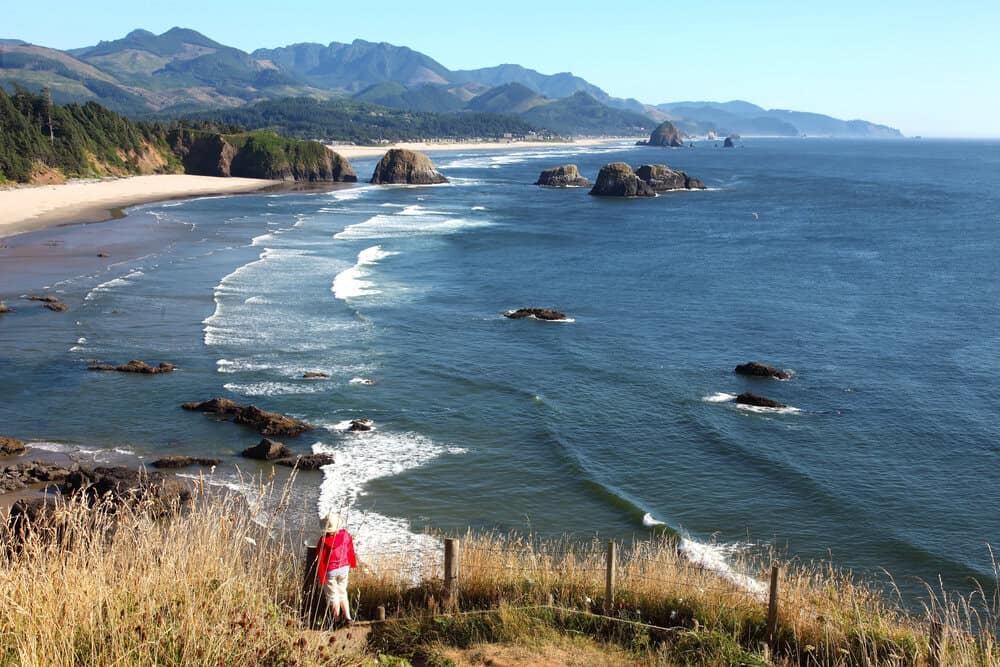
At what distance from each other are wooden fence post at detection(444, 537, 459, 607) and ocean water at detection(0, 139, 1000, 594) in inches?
236

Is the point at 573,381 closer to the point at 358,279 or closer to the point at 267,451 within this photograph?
the point at 267,451

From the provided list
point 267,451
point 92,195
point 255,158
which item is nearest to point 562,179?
point 255,158

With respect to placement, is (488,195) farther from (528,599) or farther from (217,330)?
(528,599)

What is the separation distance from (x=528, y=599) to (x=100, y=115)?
115 m

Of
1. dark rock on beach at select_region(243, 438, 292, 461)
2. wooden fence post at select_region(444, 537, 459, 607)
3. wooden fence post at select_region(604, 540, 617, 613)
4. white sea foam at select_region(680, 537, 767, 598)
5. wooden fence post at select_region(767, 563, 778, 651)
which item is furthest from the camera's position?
dark rock on beach at select_region(243, 438, 292, 461)

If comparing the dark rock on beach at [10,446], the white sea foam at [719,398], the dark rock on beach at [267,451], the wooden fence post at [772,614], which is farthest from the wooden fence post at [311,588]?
the white sea foam at [719,398]

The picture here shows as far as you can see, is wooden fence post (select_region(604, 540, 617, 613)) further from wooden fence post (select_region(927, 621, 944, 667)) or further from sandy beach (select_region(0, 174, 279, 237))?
sandy beach (select_region(0, 174, 279, 237))

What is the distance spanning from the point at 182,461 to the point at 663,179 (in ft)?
319

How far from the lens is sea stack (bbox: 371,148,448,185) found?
388ft

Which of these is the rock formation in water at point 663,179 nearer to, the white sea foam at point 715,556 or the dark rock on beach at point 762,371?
the dark rock on beach at point 762,371

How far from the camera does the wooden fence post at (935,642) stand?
30.7 feet

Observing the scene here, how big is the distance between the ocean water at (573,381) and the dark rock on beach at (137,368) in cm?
69

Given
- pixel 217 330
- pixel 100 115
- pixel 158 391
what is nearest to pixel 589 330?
pixel 217 330

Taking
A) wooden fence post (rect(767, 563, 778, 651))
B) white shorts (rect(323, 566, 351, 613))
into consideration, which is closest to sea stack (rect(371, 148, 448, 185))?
white shorts (rect(323, 566, 351, 613))
